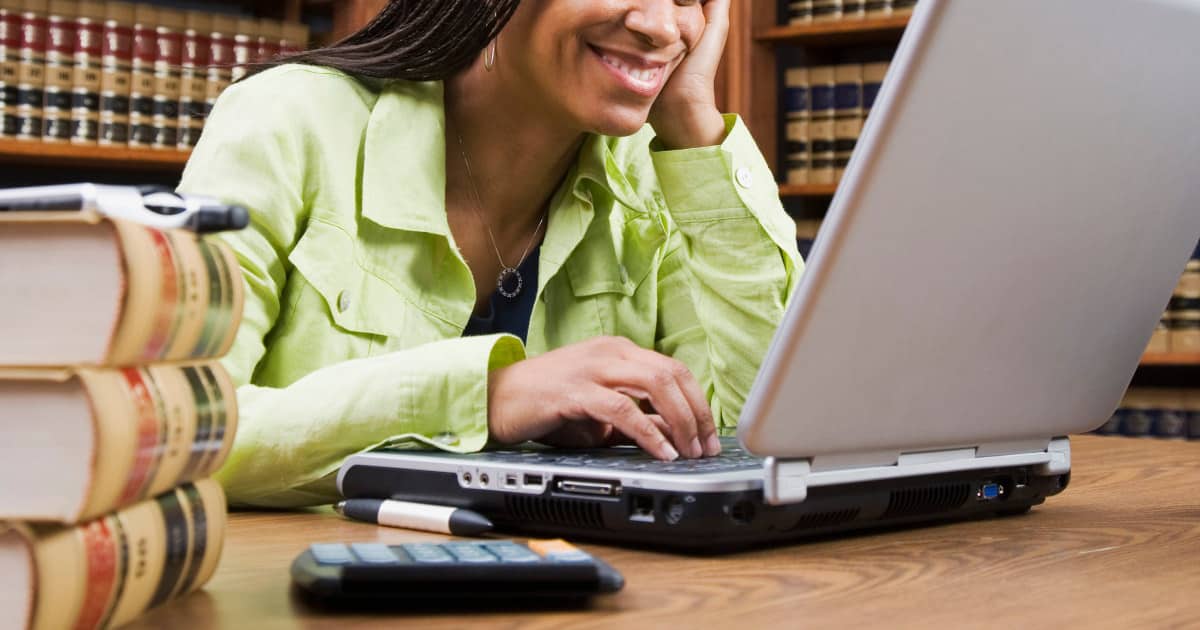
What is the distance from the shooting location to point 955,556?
75 centimetres

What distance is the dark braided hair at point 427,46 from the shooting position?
1281mm

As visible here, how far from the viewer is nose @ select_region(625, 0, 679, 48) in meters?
1.27

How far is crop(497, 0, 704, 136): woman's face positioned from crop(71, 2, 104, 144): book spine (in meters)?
1.70

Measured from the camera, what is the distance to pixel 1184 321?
301 centimetres

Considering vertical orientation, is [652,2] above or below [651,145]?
above

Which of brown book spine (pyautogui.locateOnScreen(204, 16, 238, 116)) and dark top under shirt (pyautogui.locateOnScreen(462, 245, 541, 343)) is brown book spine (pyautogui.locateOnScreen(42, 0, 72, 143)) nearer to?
brown book spine (pyautogui.locateOnScreen(204, 16, 238, 116))

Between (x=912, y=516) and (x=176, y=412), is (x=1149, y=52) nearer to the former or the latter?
(x=912, y=516)

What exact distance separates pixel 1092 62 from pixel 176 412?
0.49 metres

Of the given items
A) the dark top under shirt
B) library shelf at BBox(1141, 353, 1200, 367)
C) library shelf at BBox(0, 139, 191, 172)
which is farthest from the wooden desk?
library shelf at BBox(1141, 353, 1200, 367)

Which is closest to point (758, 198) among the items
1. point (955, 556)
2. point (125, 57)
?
point (955, 556)

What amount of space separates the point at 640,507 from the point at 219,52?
234 cm

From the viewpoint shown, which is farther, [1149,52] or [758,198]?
[758,198]

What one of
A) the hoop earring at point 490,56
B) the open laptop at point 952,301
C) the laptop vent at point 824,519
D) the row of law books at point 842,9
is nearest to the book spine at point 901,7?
the row of law books at point 842,9

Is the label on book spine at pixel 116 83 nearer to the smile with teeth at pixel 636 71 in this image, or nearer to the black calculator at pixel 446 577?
the smile with teeth at pixel 636 71
